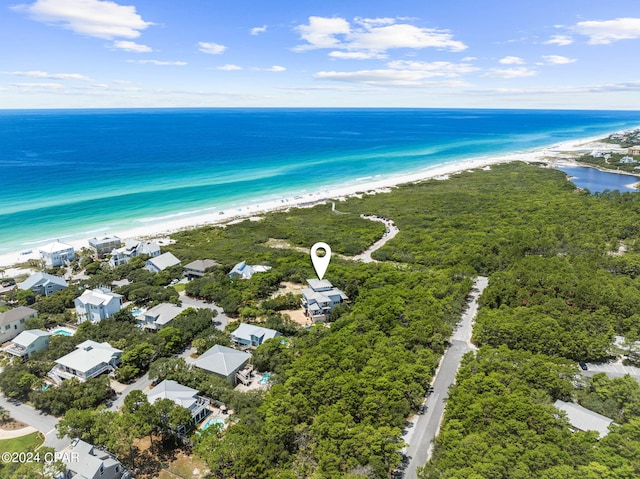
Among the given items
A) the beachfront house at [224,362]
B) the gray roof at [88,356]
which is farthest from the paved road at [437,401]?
the gray roof at [88,356]

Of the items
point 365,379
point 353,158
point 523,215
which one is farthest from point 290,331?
point 353,158

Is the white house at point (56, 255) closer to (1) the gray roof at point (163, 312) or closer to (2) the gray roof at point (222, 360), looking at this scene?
(1) the gray roof at point (163, 312)

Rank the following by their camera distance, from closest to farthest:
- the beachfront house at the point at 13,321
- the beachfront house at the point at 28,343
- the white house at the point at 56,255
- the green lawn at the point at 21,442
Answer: the green lawn at the point at 21,442
the beachfront house at the point at 28,343
the beachfront house at the point at 13,321
the white house at the point at 56,255

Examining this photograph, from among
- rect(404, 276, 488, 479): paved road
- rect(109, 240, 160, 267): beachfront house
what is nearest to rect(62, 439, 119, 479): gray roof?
rect(404, 276, 488, 479): paved road

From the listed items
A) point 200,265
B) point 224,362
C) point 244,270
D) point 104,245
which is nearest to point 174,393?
point 224,362

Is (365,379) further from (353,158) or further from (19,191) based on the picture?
(353,158)

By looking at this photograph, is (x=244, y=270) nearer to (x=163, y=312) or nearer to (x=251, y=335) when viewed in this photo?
(x=163, y=312)
